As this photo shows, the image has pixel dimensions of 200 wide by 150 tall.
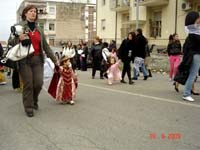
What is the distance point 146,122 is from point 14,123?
2.30 metres

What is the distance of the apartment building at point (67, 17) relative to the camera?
91938mm

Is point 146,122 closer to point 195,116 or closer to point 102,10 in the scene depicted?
point 195,116

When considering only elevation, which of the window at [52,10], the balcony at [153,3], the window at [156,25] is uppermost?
the window at [52,10]

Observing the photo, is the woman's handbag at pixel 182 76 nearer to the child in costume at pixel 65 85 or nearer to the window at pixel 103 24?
the child in costume at pixel 65 85

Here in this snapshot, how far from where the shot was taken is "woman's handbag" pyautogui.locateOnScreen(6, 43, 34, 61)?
771 cm

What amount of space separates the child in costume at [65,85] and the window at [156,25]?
2637 centimetres

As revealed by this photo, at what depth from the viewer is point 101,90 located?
39.9 ft

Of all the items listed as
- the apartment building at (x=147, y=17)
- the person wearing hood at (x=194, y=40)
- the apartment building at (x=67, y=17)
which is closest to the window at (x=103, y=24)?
the apartment building at (x=147, y=17)

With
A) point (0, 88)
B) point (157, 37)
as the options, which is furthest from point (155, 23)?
point (0, 88)

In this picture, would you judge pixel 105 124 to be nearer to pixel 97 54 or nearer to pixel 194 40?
pixel 194 40

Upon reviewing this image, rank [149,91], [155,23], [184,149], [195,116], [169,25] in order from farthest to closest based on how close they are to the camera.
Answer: [155,23], [169,25], [149,91], [195,116], [184,149]

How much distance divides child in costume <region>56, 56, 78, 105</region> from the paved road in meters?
0.21

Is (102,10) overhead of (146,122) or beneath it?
overhead

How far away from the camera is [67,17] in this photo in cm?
9506
